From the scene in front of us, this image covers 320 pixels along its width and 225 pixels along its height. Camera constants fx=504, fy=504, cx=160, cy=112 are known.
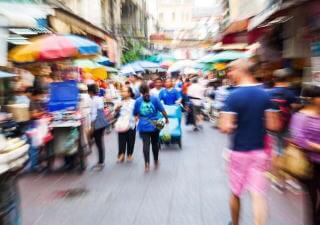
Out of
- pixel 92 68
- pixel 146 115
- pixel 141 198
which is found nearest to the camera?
pixel 141 198

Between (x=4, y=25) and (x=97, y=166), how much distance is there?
566 centimetres

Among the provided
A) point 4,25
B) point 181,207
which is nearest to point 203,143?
point 181,207

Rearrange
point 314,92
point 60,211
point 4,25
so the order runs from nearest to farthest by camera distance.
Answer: point 4,25 → point 314,92 → point 60,211

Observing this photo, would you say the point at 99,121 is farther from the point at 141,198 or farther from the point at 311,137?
the point at 311,137

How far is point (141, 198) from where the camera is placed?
7766 mm

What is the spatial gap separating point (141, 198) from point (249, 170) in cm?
279

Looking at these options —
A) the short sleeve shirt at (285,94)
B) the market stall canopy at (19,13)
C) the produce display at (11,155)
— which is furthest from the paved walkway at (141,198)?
the market stall canopy at (19,13)

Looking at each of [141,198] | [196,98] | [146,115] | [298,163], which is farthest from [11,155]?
[196,98]

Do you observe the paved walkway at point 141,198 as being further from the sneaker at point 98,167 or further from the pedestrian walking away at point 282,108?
the pedestrian walking away at point 282,108

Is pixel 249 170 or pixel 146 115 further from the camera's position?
pixel 146 115

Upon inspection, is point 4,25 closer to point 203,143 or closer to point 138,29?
point 203,143

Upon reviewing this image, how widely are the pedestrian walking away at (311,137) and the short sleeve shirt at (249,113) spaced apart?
44 cm

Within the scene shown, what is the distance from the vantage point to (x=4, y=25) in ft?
17.0

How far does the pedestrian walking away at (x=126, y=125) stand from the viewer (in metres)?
10.7
